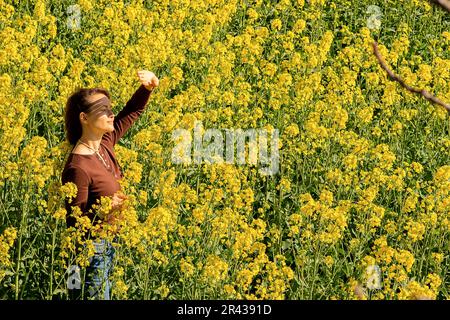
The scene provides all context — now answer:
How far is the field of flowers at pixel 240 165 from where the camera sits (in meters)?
5.66

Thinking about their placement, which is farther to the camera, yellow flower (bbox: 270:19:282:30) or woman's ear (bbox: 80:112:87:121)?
yellow flower (bbox: 270:19:282:30)

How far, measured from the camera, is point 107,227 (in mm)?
5203

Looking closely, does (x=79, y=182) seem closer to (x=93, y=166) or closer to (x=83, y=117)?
(x=93, y=166)

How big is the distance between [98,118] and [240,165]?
1.75 m

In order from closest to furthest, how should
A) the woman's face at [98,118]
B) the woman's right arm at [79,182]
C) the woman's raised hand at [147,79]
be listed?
1. the woman's right arm at [79,182]
2. the woman's face at [98,118]
3. the woman's raised hand at [147,79]

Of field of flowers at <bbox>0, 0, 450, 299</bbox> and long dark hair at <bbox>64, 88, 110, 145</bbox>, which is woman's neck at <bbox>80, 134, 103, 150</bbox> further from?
field of flowers at <bbox>0, 0, 450, 299</bbox>

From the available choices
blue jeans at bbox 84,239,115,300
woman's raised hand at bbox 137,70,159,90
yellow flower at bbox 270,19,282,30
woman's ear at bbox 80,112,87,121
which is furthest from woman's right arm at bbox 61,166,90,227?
yellow flower at bbox 270,19,282,30

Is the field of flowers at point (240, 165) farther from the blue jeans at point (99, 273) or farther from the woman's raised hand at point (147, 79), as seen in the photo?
the woman's raised hand at point (147, 79)

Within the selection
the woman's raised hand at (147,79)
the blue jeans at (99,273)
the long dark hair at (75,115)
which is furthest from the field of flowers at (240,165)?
the woman's raised hand at (147,79)

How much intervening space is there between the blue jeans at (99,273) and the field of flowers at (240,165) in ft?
0.20

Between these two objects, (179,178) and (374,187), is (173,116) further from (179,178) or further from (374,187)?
(374,187)

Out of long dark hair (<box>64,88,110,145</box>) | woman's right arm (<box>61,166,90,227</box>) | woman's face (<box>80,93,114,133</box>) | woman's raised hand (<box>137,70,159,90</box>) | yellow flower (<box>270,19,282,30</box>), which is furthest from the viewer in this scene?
yellow flower (<box>270,19,282,30</box>)

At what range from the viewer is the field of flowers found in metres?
5.66

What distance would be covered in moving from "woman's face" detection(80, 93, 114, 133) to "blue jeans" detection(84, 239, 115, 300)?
0.56 m
